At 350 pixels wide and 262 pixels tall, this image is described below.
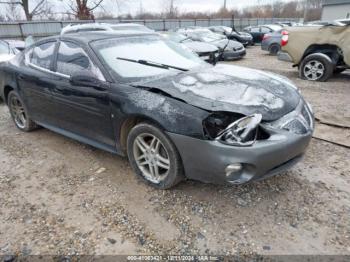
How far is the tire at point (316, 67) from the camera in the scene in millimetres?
7051

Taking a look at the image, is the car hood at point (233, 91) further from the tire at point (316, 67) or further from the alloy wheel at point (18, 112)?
the tire at point (316, 67)

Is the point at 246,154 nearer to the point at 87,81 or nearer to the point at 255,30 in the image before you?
the point at 87,81

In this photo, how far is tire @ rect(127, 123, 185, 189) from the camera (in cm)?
260

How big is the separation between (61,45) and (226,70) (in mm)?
2078

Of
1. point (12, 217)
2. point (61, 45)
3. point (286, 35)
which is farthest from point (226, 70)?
point (286, 35)

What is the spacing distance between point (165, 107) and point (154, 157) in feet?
1.83

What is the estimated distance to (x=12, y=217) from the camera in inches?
103

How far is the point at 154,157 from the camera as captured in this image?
2.80 meters

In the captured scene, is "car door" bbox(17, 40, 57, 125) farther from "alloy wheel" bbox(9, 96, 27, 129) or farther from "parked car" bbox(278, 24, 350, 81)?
"parked car" bbox(278, 24, 350, 81)

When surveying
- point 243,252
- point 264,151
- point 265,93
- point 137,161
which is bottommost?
point 243,252

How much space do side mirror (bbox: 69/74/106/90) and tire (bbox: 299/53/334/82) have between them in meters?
6.15

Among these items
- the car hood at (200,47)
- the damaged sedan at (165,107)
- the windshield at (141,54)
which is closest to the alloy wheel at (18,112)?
the damaged sedan at (165,107)

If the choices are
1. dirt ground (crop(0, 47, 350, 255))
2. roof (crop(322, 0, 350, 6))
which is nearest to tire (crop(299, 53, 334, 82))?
dirt ground (crop(0, 47, 350, 255))

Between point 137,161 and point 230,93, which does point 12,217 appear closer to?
point 137,161
